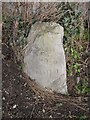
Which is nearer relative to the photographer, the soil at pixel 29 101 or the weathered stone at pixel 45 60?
the soil at pixel 29 101

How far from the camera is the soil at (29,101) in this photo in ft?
11.5

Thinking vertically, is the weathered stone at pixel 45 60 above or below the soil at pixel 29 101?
above

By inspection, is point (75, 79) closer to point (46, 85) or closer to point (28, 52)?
point (46, 85)

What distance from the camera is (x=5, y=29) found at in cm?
374

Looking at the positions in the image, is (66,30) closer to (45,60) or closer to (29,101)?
(45,60)

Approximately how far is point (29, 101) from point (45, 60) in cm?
43

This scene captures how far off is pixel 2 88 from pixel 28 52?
1.42 feet

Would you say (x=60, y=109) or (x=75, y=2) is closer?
(x=60, y=109)

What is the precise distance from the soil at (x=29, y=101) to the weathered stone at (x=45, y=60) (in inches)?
3.1

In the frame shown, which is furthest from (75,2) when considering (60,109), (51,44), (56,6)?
(60,109)

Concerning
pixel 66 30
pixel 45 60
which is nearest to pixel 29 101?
pixel 45 60

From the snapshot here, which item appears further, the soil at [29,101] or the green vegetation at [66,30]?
the green vegetation at [66,30]

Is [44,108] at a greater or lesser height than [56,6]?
lesser

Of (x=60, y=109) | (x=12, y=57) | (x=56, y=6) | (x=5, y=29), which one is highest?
(x=56, y=6)
